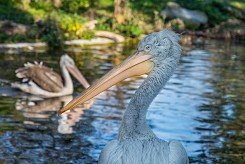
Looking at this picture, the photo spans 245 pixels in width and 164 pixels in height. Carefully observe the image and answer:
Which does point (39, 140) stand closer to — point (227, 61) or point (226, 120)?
point (226, 120)

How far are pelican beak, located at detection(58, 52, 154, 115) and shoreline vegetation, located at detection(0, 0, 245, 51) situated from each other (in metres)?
11.2

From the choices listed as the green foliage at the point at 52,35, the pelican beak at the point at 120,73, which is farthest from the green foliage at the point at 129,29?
the pelican beak at the point at 120,73

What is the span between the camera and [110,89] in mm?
10867

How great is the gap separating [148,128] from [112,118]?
14.7 feet

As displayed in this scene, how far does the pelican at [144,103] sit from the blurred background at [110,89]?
1.64 ft

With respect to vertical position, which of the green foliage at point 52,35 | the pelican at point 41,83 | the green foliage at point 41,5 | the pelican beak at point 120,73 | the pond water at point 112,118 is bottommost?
the pond water at point 112,118

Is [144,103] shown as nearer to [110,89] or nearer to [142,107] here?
[142,107]

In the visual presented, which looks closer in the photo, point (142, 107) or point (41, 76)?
point (142, 107)

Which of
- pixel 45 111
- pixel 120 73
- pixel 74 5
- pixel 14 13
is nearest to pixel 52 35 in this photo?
pixel 14 13

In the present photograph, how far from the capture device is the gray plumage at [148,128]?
3781 mm

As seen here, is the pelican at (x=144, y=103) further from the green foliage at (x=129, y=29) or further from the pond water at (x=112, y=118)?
the green foliage at (x=129, y=29)

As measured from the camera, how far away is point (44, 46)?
16.1 m

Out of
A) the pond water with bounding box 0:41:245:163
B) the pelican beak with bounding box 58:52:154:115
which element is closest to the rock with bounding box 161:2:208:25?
the pond water with bounding box 0:41:245:163

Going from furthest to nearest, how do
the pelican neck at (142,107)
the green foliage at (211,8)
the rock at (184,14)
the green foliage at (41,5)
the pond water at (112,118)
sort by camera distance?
the green foliage at (211,8) < the rock at (184,14) < the green foliage at (41,5) < the pond water at (112,118) < the pelican neck at (142,107)
